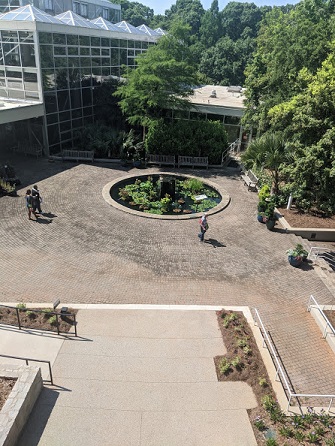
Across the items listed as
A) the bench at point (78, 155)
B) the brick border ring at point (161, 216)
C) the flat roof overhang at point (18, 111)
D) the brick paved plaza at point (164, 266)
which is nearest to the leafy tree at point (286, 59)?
the brick border ring at point (161, 216)

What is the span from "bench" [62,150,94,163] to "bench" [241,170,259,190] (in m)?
10.2

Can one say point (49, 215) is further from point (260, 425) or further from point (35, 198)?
point (260, 425)

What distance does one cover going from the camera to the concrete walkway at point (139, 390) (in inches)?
267

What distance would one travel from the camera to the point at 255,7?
87.0 meters

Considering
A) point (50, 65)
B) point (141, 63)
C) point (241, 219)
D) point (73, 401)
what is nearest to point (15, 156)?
point (50, 65)

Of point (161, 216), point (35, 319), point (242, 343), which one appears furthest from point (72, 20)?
point (242, 343)

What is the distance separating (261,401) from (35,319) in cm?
614

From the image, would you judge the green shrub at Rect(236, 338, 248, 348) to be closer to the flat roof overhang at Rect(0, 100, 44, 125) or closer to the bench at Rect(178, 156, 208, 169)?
the bench at Rect(178, 156, 208, 169)

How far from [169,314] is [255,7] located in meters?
97.6

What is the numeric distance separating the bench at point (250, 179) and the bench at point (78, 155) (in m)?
10.2

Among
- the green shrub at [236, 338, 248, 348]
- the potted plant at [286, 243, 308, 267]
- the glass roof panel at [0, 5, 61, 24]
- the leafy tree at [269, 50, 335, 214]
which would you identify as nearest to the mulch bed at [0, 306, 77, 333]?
the green shrub at [236, 338, 248, 348]

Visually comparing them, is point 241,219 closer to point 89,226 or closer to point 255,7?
point 89,226

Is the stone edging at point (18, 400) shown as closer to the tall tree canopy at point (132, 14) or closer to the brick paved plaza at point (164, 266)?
the brick paved plaza at point (164, 266)

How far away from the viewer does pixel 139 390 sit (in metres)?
7.72
